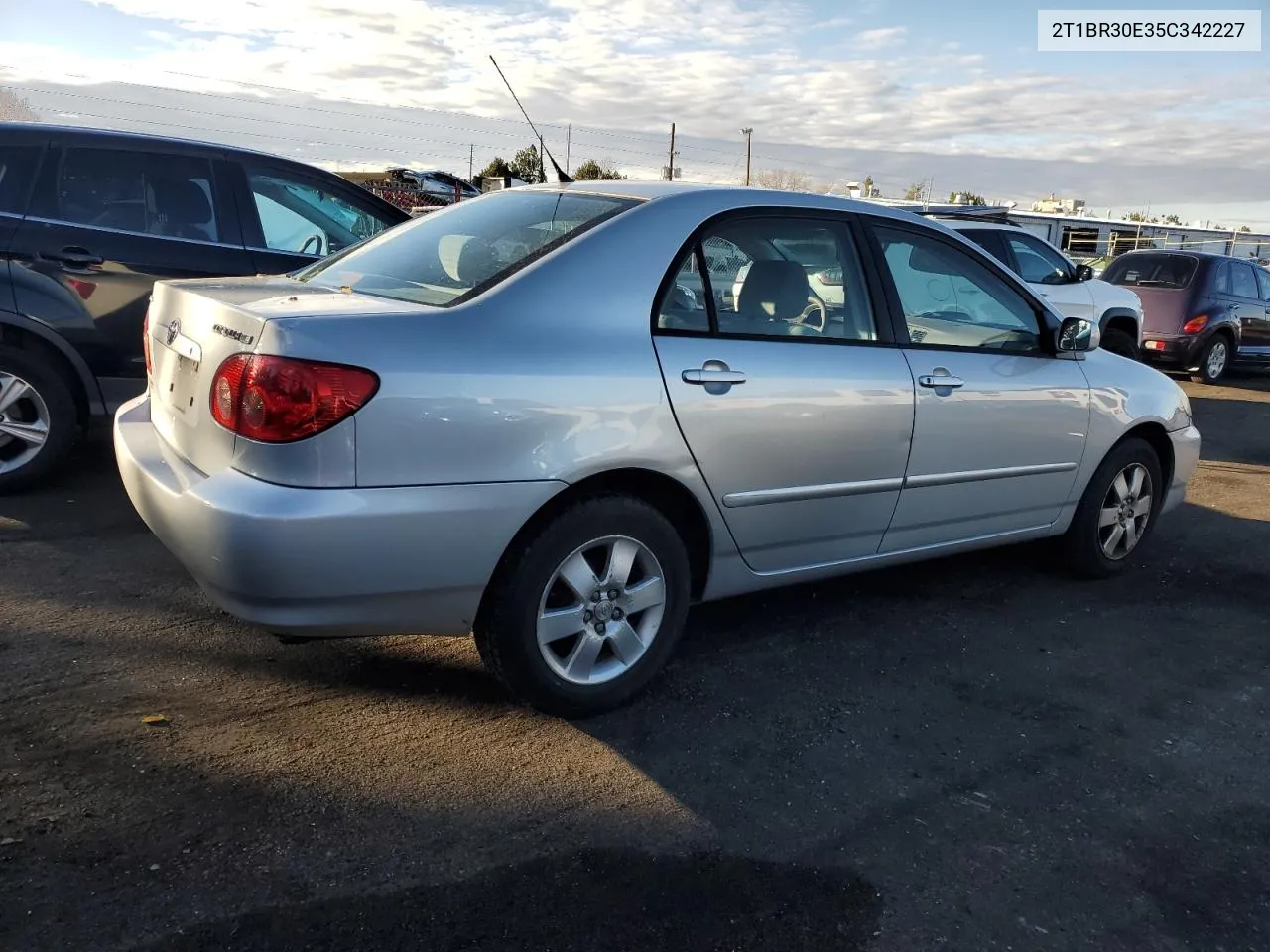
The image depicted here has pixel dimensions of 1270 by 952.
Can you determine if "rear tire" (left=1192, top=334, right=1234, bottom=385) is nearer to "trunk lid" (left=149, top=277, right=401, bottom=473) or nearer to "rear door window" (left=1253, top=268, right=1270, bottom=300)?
"rear door window" (left=1253, top=268, right=1270, bottom=300)

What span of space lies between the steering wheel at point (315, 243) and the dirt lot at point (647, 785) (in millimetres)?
2051

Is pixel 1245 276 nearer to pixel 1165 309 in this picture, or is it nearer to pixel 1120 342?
pixel 1165 309

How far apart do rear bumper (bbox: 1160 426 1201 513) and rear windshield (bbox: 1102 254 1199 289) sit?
8583 mm

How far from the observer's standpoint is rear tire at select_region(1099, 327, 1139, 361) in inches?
441

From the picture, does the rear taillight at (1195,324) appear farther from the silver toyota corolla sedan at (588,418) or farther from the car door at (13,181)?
the car door at (13,181)

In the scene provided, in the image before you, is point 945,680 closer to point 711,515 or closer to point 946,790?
point 946,790

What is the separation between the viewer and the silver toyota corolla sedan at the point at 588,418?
2.67 m

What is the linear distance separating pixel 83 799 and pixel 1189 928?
2.73 meters

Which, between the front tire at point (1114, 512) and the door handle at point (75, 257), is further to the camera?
the door handle at point (75, 257)

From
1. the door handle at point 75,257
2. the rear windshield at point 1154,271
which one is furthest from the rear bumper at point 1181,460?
the rear windshield at point 1154,271

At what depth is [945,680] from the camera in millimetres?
3740

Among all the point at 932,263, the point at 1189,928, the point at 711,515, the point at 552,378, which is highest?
the point at 932,263

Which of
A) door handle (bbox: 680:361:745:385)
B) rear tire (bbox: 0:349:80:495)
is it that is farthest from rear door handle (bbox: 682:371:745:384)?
rear tire (bbox: 0:349:80:495)

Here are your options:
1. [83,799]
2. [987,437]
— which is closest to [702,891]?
[83,799]
